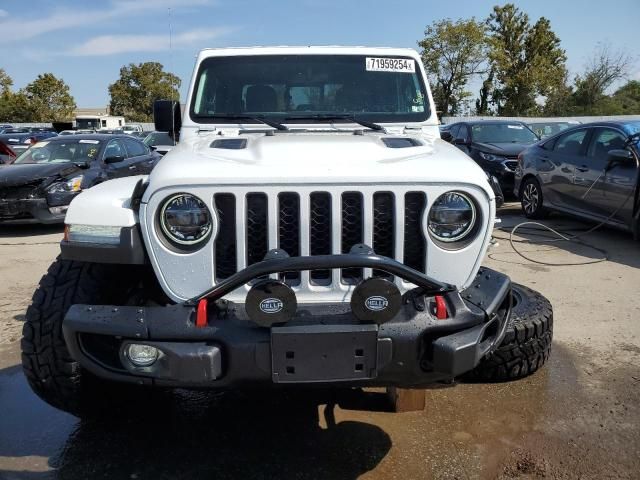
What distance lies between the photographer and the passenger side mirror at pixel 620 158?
263 inches

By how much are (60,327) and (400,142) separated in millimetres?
1887

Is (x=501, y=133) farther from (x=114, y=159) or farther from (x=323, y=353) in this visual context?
(x=323, y=353)

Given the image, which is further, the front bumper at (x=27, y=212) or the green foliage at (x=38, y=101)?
the green foliage at (x=38, y=101)

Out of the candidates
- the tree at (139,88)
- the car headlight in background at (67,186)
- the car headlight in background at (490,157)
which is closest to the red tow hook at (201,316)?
the car headlight in background at (67,186)

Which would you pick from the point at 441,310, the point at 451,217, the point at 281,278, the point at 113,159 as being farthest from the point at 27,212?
the point at 441,310

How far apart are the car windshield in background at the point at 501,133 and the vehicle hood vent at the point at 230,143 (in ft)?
28.4

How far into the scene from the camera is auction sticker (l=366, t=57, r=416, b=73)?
3.92 metres

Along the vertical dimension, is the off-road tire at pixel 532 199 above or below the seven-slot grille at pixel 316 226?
below

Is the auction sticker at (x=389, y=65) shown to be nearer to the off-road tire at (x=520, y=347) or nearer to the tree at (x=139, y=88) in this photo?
the off-road tire at (x=520, y=347)

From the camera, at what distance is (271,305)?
2062 millimetres

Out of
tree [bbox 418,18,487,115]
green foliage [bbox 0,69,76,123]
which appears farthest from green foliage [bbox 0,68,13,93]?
tree [bbox 418,18,487,115]

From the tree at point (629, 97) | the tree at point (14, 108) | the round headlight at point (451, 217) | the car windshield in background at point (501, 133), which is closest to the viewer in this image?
the round headlight at point (451, 217)


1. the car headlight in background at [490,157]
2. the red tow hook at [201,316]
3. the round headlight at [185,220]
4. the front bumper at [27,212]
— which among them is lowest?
the front bumper at [27,212]

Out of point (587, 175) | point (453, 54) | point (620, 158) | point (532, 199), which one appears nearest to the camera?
point (620, 158)
